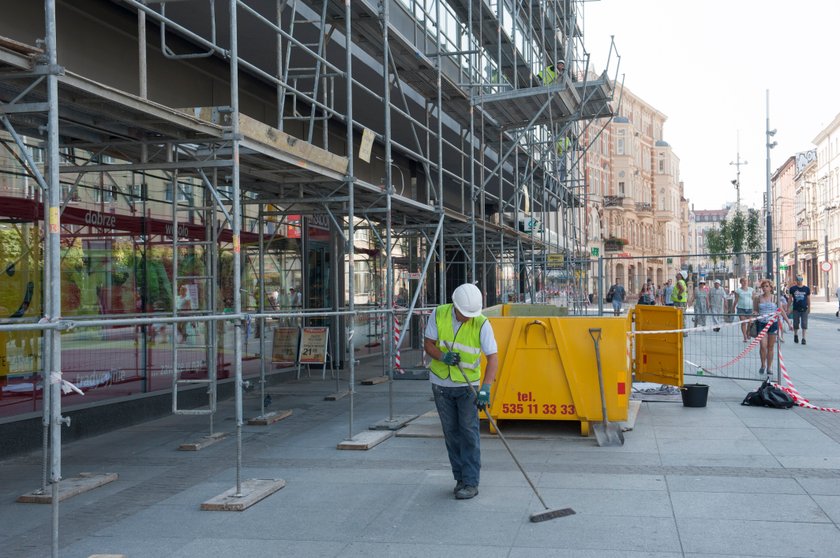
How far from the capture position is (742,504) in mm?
6656

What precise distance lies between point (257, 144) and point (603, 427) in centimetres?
457

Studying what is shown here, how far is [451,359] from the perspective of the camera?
7.07 meters

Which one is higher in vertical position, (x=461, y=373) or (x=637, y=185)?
(x=637, y=185)

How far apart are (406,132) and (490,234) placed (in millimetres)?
4144

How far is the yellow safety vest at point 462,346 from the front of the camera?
7.19m

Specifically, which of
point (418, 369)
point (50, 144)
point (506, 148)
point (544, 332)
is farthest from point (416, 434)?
point (506, 148)

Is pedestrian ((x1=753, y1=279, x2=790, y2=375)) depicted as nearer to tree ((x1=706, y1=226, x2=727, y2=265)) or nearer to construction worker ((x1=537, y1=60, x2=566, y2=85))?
construction worker ((x1=537, y1=60, x2=566, y2=85))

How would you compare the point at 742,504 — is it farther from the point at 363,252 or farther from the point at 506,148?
the point at 506,148

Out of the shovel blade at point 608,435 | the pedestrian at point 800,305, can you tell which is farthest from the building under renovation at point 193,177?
the pedestrian at point 800,305

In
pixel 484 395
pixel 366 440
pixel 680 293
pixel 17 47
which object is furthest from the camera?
pixel 680 293

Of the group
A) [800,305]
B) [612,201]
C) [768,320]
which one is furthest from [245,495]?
[612,201]

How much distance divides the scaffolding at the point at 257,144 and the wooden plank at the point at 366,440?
0.47 ft

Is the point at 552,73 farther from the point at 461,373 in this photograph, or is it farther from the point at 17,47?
the point at 17,47

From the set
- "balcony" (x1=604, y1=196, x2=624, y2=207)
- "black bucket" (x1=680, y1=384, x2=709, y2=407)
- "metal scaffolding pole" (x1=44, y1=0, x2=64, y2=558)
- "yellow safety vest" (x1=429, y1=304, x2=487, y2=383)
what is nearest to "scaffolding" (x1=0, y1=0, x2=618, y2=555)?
"metal scaffolding pole" (x1=44, y1=0, x2=64, y2=558)
